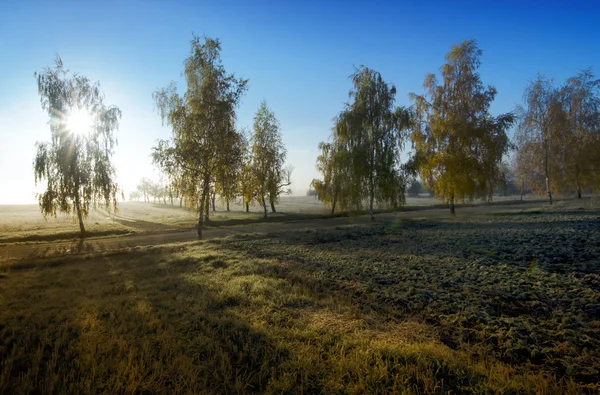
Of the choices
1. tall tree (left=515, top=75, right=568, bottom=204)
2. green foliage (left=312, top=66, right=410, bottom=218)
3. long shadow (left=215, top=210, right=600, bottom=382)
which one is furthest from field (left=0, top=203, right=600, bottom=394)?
tall tree (left=515, top=75, right=568, bottom=204)

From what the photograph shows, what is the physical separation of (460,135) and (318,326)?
26.8m

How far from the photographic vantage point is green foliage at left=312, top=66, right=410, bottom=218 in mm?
24781

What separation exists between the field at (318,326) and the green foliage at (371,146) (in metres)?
15.1

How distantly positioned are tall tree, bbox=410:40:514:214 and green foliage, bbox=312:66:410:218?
10.0ft

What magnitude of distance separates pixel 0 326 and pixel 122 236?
19.7m

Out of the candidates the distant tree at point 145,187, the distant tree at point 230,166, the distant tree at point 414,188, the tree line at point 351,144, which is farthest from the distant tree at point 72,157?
the distant tree at point 145,187

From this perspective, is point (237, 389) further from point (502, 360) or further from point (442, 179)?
point (442, 179)

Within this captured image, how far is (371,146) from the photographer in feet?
82.8

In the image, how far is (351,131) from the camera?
26.0 meters

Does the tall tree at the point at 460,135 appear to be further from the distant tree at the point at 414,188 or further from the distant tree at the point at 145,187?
the distant tree at the point at 145,187

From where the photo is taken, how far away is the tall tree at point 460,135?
25.2 m

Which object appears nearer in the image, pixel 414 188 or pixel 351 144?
pixel 351 144

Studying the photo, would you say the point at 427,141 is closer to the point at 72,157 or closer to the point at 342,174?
the point at 342,174

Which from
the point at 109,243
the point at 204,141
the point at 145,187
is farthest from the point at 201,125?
the point at 145,187
